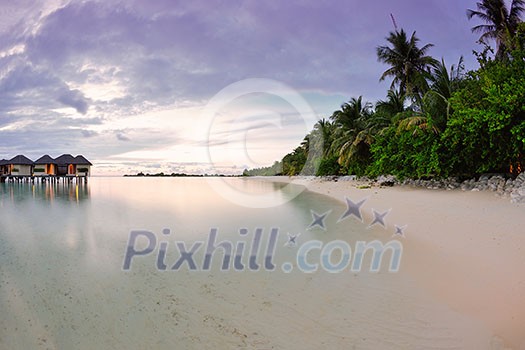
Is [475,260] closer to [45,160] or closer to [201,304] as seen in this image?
[201,304]

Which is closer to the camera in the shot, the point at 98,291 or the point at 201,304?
the point at 201,304

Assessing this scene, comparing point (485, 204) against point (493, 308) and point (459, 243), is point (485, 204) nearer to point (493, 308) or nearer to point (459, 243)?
point (459, 243)

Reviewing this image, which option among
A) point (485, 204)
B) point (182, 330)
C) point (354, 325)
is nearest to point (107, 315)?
point (182, 330)

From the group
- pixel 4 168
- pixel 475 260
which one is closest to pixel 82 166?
pixel 4 168

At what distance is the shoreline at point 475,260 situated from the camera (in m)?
2.96

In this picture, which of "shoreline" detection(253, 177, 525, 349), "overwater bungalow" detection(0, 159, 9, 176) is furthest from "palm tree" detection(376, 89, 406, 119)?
"overwater bungalow" detection(0, 159, 9, 176)

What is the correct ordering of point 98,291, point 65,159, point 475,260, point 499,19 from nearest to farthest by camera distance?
1. point 98,291
2. point 475,260
3. point 499,19
4. point 65,159

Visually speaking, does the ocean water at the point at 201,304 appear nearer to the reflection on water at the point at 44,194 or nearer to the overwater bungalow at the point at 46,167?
the reflection on water at the point at 44,194

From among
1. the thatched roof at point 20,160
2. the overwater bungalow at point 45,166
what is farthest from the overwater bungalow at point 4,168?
the overwater bungalow at point 45,166

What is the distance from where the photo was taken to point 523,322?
274 cm

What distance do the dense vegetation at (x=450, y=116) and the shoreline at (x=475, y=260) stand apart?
3090 mm

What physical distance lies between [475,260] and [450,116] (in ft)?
38.5

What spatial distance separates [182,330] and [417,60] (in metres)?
27.8

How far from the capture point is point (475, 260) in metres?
4.39
